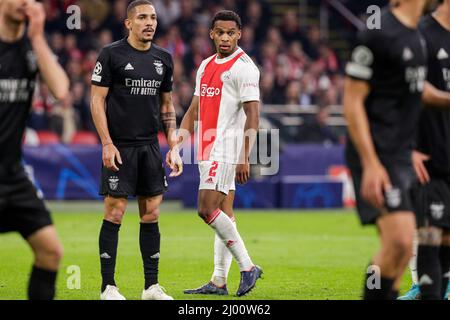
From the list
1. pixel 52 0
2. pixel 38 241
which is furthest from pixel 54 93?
pixel 52 0

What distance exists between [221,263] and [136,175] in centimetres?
137

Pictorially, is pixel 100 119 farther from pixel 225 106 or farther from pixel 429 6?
pixel 429 6

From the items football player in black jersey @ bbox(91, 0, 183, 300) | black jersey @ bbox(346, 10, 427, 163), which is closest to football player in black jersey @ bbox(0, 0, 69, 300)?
black jersey @ bbox(346, 10, 427, 163)

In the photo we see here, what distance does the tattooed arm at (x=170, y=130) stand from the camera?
380 inches

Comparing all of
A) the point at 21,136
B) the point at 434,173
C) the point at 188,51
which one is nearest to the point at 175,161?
the point at 434,173

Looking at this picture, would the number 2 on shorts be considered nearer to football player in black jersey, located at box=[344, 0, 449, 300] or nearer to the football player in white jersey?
the football player in white jersey

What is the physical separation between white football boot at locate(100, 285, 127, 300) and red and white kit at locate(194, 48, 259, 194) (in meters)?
1.41

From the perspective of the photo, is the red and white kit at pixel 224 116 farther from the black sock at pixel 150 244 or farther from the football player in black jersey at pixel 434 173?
the football player in black jersey at pixel 434 173

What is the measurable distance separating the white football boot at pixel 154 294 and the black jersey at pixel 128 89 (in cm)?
136

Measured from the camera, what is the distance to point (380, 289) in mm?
7078

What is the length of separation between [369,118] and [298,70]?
63.4ft

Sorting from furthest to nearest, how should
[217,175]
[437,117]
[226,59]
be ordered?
[226,59]
[217,175]
[437,117]

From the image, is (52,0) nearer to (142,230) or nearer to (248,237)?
(248,237)

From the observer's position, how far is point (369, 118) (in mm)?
7141
